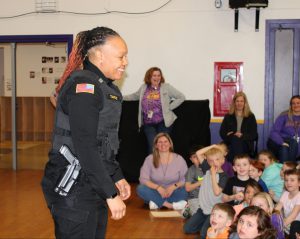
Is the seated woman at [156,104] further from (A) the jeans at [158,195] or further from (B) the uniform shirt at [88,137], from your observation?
(B) the uniform shirt at [88,137]

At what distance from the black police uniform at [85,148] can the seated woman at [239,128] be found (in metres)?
5.25

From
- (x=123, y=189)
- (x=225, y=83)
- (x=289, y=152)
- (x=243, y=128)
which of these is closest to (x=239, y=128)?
(x=243, y=128)

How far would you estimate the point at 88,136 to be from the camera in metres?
2.07

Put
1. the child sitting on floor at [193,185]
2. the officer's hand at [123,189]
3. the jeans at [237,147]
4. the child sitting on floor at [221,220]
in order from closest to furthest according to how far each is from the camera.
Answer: the officer's hand at [123,189]
the child sitting on floor at [221,220]
the child sitting on floor at [193,185]
the jeans at [237,147]

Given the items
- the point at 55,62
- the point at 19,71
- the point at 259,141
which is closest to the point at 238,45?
the point at 259,141

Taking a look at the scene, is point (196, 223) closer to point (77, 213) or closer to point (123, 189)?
point (123, 189)

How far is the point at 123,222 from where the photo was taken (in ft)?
18.1

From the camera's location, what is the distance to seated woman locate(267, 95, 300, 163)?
7184mm

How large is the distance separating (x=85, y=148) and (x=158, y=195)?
14.3 feet

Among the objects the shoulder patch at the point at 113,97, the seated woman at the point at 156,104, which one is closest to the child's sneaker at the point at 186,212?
the seated woman at the point at 156,104

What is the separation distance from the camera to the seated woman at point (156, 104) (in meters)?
7.74

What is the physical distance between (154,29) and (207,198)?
4.19 meters

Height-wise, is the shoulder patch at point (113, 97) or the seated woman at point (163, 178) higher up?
the shoulder patch at point (113, 97)

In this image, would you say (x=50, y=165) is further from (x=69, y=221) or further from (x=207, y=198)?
(x=207, y=198)
